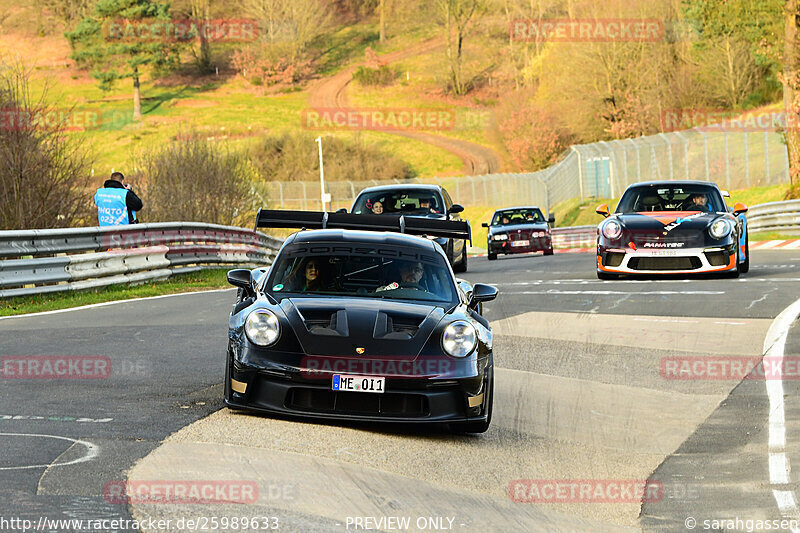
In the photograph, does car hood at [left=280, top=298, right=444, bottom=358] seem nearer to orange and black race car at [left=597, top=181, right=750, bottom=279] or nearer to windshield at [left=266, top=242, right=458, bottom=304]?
windshield at [left=266, top=242, right=458, bottom=304]

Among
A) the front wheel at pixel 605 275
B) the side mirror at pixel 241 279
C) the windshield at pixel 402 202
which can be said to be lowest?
the front wheel at pixel 605 275

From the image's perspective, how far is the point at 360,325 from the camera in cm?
736

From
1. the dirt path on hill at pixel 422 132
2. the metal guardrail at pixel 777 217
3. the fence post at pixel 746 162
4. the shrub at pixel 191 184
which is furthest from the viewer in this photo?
the dirt path on hill at pixel 422 132

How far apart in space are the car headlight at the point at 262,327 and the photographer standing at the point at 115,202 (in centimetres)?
1222

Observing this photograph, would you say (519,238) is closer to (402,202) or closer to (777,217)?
(777,217)

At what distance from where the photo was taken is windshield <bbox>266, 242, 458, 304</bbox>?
823 cm

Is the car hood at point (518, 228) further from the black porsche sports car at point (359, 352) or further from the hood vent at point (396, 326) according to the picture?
the hood vent at point (396, 326)

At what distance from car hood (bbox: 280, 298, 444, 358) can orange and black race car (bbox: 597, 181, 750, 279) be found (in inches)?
396

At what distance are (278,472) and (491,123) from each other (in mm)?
102289

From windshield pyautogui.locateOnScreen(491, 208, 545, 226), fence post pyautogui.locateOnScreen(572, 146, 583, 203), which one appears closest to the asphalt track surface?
windshield pyautogui.locateOnScreen(491, 208, 545, 226)

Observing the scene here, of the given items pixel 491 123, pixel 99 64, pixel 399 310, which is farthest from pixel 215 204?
pixel 99 64

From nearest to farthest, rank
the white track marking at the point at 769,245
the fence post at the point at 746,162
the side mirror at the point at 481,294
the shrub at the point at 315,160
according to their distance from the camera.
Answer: the side mirror at the point at 481,294
the white track marking at the point at 769,245
the fence post at the point at 746,162
the shrub at the point at 315,160

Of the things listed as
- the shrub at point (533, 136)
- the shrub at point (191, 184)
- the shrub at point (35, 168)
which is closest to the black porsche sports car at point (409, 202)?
the shrub at point (35, 168)

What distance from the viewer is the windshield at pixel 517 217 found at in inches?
1281
